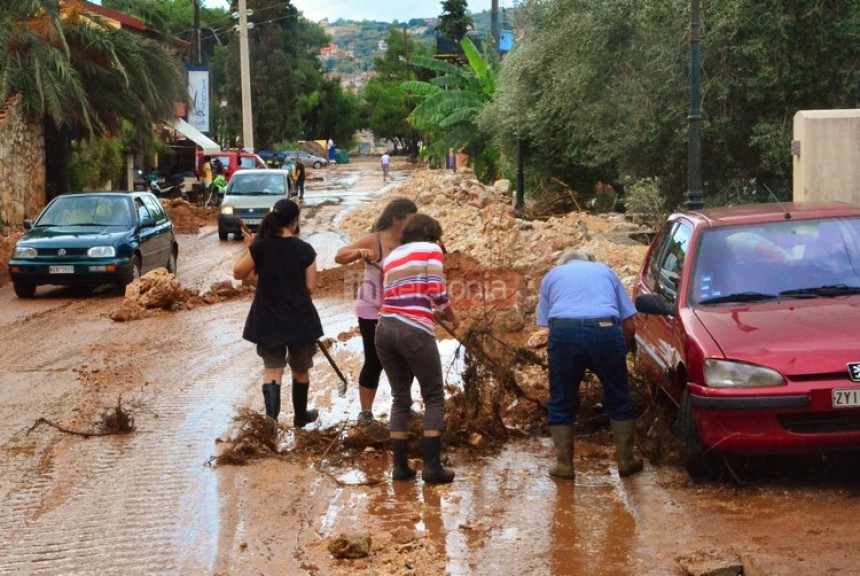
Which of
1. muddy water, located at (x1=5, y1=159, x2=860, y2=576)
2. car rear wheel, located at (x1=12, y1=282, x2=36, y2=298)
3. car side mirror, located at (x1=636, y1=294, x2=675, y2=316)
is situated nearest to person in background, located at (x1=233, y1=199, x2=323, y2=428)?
muddy water, located at (x1=5, y1=159, x2=860, y2=576)

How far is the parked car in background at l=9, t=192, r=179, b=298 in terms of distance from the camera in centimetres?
1772

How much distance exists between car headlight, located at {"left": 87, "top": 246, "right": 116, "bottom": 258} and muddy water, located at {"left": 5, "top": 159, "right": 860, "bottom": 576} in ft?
24.9

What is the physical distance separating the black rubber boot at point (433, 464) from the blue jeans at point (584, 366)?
74cm

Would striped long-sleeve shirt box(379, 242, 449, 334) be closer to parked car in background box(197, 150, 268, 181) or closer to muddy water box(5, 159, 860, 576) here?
muddy water box(5, 159, 860, 576)

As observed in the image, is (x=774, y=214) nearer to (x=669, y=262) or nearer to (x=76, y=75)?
(x=669, y=262)

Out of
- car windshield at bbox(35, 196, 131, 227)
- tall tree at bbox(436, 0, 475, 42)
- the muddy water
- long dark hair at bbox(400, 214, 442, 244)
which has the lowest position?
the muddy water

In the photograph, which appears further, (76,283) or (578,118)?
(578,118)

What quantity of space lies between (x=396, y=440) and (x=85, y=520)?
1985 millimetres

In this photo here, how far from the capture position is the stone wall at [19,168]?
26.7m

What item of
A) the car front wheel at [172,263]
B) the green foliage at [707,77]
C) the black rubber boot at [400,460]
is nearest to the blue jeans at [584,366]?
the black rubber boot at [400,460]

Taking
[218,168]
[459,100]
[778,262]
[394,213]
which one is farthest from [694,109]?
[218,168]

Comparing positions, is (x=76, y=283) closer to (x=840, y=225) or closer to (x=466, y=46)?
(x=840, y=225)

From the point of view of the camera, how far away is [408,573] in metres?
5.82

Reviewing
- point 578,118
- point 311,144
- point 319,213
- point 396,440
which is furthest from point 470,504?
point 311,144
